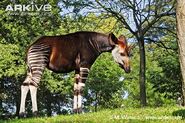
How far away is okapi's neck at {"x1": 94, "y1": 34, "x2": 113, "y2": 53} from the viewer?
61.6 feet

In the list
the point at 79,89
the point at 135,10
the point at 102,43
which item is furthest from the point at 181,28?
the point at 135,10

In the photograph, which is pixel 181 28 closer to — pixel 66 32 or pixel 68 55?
pixel 68 55

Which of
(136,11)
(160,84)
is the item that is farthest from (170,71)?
(136,11)

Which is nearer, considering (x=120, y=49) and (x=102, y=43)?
(x=102, y=43)

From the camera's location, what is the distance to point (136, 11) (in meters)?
34.2

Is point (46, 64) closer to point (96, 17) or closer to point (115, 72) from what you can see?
point (96, 17)

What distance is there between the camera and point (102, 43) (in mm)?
18938

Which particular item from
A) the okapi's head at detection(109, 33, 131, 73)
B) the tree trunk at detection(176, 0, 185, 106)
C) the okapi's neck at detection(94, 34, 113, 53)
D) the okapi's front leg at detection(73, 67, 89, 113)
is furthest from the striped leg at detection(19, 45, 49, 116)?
the tree trunk at detection(176, 0, 185, 106)

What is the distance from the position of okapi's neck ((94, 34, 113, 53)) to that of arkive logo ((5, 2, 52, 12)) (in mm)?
17790

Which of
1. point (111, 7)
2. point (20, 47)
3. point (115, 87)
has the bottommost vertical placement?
point (115, 87)

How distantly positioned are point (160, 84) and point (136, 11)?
347 inches

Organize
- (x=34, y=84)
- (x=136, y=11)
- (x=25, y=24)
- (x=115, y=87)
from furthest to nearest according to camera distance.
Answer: (x=115, y=87) → (x=25, y=24) → (x=136, y=11) → (x=34, y=84)

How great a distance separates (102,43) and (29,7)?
19500 mm

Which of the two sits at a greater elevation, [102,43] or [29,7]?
[29,7]
